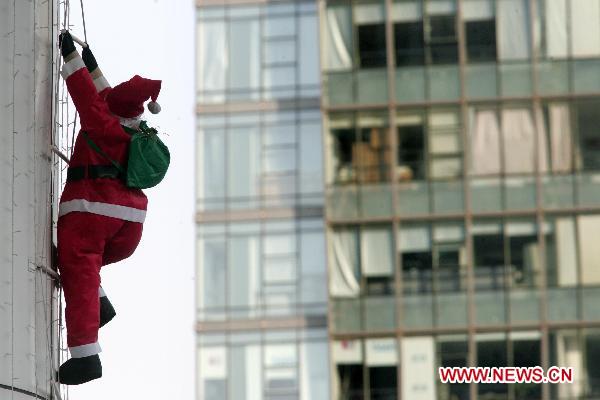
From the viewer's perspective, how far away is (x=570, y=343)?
33312mm

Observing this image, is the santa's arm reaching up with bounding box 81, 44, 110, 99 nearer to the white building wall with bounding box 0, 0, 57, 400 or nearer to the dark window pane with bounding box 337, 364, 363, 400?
the white building wall with bounding box 0, 0, 57, 400

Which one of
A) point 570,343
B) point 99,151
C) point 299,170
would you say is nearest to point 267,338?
point 299,170

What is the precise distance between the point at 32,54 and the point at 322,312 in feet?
83.9

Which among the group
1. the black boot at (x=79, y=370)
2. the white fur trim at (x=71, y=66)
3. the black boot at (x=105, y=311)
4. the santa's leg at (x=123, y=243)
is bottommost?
the black boot at (x=79, y=370)

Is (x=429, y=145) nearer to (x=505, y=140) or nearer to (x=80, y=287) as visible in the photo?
(x=505, y=140)

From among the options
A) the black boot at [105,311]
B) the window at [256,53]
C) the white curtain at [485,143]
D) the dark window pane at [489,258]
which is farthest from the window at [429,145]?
the black boot at [105,311]

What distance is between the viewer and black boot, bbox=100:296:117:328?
9.63 meters

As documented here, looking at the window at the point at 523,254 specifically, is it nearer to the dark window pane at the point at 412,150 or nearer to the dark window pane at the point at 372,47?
the dark window pane at the point at 412,150

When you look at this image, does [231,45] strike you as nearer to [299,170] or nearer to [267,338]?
[299,170]

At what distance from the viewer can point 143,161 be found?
9.09 meters

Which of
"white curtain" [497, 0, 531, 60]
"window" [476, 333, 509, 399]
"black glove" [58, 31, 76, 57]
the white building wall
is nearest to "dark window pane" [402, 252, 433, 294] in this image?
"window" [476, 333, 509, 399]

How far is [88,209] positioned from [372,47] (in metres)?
26.4

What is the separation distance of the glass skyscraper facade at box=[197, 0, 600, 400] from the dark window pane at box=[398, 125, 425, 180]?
1.5 inches

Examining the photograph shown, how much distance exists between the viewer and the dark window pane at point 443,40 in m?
34.7
